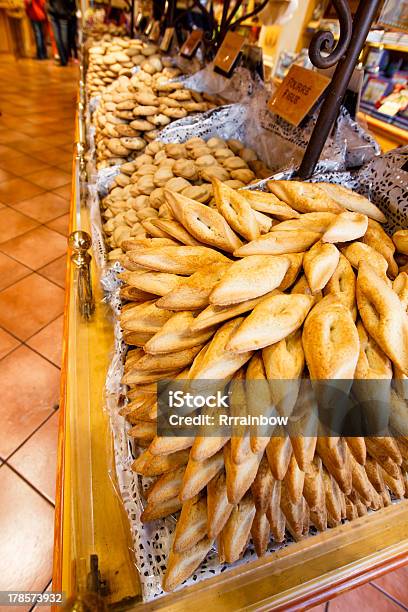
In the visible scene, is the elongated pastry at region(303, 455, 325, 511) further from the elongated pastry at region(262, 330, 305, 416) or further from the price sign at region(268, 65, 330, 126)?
the price sign at region(268, 65, 330, 126)

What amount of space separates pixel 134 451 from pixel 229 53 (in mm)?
1931

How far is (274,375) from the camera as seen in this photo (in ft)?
1.63

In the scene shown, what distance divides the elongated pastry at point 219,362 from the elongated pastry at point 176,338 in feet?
0.18

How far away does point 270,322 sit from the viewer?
515mm

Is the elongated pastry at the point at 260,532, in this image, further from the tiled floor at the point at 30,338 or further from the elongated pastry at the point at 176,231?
the tiled floor at the point at 30,338

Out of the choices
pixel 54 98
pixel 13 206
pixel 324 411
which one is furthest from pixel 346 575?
pixel 54 98

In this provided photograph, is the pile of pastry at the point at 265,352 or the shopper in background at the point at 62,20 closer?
the pile of pastry at the point at 265,352

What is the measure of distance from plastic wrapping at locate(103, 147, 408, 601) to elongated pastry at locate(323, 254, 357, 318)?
0.35 meters

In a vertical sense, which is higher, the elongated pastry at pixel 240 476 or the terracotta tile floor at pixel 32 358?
the elongated pastry at pixel 240 476

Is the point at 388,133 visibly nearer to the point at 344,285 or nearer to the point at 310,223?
the point at 310,223

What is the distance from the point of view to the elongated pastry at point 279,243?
630 mm

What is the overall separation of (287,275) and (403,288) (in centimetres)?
19

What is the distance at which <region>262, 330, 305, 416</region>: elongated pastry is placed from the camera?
486 millimetres

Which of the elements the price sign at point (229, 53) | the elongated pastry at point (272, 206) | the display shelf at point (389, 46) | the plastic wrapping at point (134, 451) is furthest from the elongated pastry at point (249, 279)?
the display shelf at point (389, 46)
